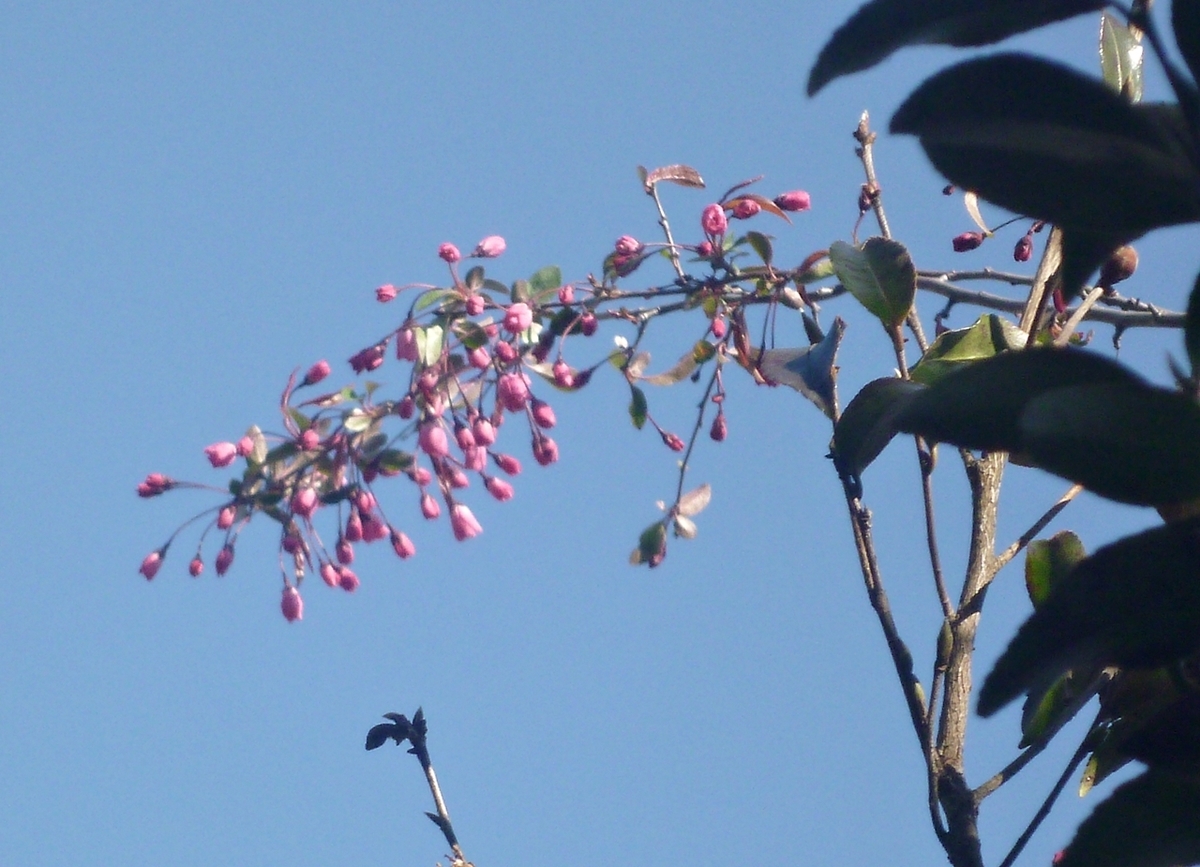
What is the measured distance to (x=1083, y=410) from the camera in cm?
39

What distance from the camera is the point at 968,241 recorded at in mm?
1765

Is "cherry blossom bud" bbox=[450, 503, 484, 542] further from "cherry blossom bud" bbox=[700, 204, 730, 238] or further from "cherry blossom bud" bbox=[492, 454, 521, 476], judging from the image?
"cherry blossom bud" bbox=[700, 204, 730, 238]

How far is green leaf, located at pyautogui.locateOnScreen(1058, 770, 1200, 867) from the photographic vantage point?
494 millimetres

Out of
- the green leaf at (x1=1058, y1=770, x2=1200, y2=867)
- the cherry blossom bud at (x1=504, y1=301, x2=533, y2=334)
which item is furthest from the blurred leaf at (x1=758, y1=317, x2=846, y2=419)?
the cherry blossom bud at (x1=504, y1=301, x2=533, y2=334)

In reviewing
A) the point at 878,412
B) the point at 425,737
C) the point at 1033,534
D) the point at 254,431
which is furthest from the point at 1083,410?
the point at 254,431

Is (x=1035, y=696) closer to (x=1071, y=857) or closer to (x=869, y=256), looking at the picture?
(x=1071, y=857)

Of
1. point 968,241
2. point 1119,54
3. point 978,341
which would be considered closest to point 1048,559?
point 978,341

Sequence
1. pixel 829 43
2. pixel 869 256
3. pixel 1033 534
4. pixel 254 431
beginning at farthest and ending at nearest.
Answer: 1. pixel 254 431
2. pixel 869 256
3. pixel 1033 534
4. pixel 829 43

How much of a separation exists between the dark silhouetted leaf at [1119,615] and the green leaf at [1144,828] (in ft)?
0.37

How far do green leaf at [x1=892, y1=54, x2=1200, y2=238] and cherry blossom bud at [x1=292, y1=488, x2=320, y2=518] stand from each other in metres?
1.89

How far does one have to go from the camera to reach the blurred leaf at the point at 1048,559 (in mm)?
791

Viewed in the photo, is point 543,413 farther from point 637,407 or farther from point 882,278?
point 882,278

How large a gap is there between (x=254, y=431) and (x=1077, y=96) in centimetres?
199

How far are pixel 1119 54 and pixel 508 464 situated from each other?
1.30m
